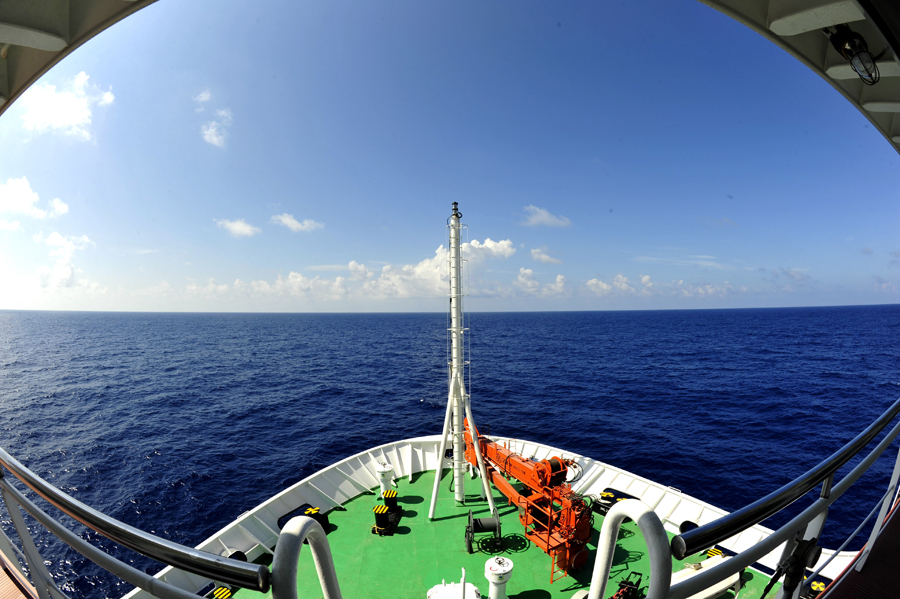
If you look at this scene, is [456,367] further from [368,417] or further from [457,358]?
[368,417]

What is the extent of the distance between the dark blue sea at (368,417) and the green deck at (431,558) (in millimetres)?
13273

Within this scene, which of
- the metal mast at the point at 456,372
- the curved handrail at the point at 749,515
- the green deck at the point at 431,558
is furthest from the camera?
the metal mast at the point at 456,372

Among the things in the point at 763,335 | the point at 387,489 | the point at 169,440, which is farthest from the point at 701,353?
the point at 169,440

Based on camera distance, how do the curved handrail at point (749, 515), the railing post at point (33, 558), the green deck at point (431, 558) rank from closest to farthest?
the curved handrail at point (749, 515) < the railing post at point (33, 558) < the green deck at point (431, 558)

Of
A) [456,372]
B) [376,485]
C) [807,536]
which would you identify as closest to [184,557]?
[807,536]

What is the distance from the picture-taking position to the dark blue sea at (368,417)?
28.5 metres

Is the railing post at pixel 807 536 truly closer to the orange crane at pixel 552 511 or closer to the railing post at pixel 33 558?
the railing post at pixel 33 558

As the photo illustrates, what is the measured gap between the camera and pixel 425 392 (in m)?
55.2

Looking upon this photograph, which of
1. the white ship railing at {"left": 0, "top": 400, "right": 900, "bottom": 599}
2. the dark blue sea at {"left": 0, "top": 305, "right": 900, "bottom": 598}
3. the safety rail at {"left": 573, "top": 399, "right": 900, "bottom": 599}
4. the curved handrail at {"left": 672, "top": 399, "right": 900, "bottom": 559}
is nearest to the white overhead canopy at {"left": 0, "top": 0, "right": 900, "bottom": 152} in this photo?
the curved handrail at {"left": 672, "top": 399, "right": 900, "bottom": 559}

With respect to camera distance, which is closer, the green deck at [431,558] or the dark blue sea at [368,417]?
the green deck at [431,558]

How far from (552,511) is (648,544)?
13.3 m

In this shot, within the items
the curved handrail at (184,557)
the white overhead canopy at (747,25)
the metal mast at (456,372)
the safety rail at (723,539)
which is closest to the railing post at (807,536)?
the safety rail at (723,539)

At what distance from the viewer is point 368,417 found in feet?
145

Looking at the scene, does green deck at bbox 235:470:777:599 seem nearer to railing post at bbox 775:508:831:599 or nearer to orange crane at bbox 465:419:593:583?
orange crane at bbox 465:419:593:583
